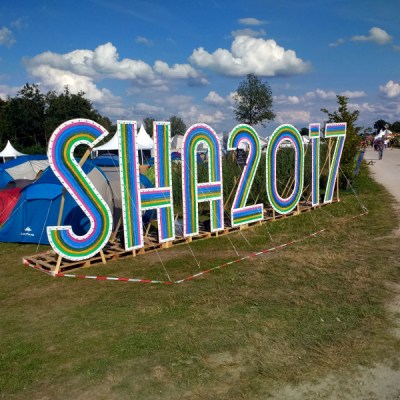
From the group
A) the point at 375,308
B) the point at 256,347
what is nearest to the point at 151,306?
the point at 256,347

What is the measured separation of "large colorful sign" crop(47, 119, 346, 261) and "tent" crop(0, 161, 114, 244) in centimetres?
172

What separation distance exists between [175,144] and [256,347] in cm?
3188

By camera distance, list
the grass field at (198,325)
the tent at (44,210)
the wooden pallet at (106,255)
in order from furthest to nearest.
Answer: the tent at (44,210)
the wooden pallet at (106,255)
the grass field at (198,325)

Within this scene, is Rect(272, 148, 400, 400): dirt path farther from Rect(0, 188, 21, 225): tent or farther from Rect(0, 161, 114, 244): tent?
Rect(0, 188, 21, 225): tent

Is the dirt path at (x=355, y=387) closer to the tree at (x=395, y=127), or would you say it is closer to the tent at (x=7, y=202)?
the tent at (x=7, y=202)

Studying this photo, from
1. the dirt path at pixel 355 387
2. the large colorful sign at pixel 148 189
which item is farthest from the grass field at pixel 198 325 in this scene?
the large colorful sign at pixel 148 189

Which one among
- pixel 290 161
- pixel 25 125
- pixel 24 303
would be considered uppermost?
pixel 25 125

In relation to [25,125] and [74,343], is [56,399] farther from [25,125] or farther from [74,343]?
[25,125]

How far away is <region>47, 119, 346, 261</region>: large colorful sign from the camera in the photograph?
309 inches

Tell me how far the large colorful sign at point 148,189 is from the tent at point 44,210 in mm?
1716

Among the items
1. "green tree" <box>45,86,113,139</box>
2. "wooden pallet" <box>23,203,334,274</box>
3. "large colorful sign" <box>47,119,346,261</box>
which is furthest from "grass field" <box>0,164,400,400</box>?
"green tree" <box>45,86,113,139</box>

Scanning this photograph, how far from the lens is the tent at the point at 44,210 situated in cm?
1024

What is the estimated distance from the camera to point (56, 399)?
405 centimetres

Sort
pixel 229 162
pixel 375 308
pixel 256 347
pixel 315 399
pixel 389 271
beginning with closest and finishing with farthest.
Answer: pixel 315 399
pixel 256 347
pixel 375 308
pixel 389 271
pixel 229 162
